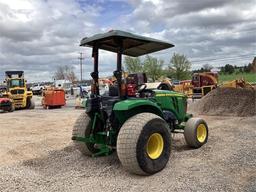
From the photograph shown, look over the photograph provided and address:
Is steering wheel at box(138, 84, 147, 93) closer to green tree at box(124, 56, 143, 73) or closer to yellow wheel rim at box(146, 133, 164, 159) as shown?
yellow wheel rim at box(146, 133, 164, 159)

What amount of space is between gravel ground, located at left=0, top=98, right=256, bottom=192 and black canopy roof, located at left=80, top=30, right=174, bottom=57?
7.19 ft

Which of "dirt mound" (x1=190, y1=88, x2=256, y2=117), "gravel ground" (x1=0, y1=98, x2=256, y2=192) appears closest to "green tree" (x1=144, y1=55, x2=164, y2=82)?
"dirt mound" (x1=190, y1=88, x2=256, y2=117)

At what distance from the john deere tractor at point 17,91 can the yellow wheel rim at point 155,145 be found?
20302mm

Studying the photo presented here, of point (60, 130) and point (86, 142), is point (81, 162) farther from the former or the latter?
point (60, 130)

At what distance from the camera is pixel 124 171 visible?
683 centimetres

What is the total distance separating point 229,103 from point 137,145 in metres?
10.3

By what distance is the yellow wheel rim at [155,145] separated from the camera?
22.2ft

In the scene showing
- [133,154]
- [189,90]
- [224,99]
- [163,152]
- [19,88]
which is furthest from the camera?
[189,90]

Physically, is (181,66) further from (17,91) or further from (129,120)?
(129,120)

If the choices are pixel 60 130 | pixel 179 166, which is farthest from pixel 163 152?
pixel 60 130

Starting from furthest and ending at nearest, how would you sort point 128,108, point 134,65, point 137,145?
point 134,65
point 128,108
point 137,145

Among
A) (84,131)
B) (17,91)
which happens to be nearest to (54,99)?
(17,91)

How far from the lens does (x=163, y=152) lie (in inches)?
271

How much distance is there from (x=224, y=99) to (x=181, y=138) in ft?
23.0
